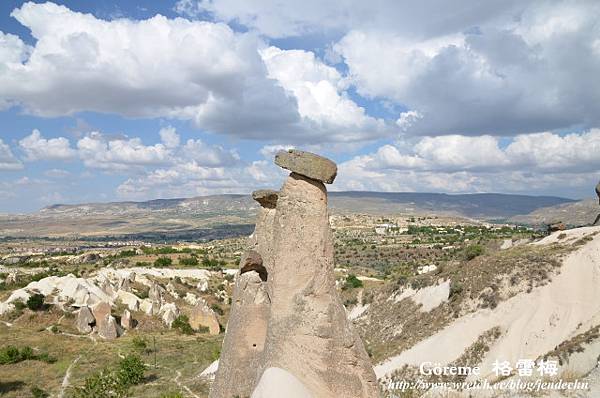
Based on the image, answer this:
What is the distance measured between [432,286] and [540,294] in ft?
21.4

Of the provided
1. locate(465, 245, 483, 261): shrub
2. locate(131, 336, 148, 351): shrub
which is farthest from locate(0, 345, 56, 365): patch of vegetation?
locate(465, 245, 483, 261): shrub

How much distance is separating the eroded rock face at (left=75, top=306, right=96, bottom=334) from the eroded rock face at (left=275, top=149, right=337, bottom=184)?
28258mm

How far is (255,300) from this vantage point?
1027 centimetres

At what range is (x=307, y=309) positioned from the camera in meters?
8.09

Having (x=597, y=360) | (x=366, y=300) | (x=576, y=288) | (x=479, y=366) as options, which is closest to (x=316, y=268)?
(x=597, y=360)

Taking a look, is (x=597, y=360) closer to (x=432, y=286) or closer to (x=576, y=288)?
(x=576, y=288)

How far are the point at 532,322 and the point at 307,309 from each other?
50.5ft

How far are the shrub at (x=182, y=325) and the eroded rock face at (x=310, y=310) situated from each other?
92.2 ft

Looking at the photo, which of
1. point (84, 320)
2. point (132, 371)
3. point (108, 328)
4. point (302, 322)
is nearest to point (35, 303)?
point (84, 320)

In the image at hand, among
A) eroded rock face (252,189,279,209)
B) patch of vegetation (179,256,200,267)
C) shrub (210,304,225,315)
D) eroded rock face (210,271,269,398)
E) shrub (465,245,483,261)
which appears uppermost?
eroded rock face (252,189,279,209)

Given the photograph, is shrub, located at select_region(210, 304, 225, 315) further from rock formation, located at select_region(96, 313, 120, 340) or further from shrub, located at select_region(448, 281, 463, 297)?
shrub, located at select_region(448, 281, 463, 297)

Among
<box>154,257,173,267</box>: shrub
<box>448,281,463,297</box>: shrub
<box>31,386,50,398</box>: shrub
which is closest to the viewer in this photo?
<box>31,386,50,398</box>: shrub

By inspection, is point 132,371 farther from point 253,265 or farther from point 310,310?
point 310,310

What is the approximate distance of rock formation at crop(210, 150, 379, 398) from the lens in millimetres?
7859
